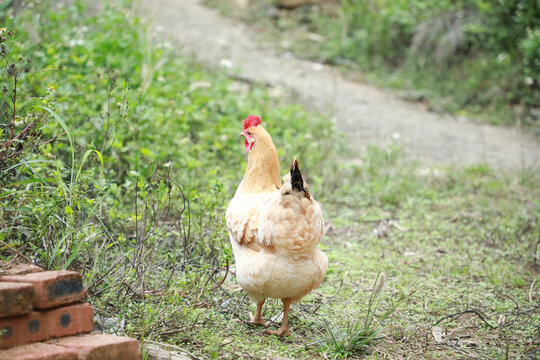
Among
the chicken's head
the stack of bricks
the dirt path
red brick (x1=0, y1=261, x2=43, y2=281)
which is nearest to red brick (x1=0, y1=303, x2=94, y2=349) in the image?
the stack of bricks

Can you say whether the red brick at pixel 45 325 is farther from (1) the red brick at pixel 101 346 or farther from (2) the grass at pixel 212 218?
(2) the grass at pixel 212 218

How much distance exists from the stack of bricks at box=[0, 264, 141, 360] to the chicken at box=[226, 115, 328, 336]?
90 centimetres

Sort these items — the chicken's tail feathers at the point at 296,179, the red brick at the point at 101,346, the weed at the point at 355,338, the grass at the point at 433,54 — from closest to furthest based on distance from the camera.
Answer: the red brick at the point at 101,346, the chicken's tail feathers at the point at 296,179, the weed at the point at 355,338, the grass at the point at 433,54

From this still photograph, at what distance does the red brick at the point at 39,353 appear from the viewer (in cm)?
177

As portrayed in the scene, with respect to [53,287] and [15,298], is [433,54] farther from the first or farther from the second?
[15,298]

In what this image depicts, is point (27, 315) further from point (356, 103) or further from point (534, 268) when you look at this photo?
point (356, 103)

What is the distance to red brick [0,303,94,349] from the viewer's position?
189 centimetres

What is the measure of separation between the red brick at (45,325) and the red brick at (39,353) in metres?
0.04

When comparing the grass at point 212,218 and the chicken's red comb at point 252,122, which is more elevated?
the chicken's red comb at point 252,122

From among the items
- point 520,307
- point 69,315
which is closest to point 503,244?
point 520,307

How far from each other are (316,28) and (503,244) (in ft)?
31.6

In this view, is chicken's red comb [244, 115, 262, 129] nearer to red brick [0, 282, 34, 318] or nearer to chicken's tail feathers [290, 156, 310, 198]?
chicken's tail feathers [290, 156, 310, 198]

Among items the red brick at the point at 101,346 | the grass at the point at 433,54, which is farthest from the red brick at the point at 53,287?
the grass at the point at 433,54

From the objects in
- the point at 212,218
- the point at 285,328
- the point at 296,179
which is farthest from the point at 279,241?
the point at 212,218
